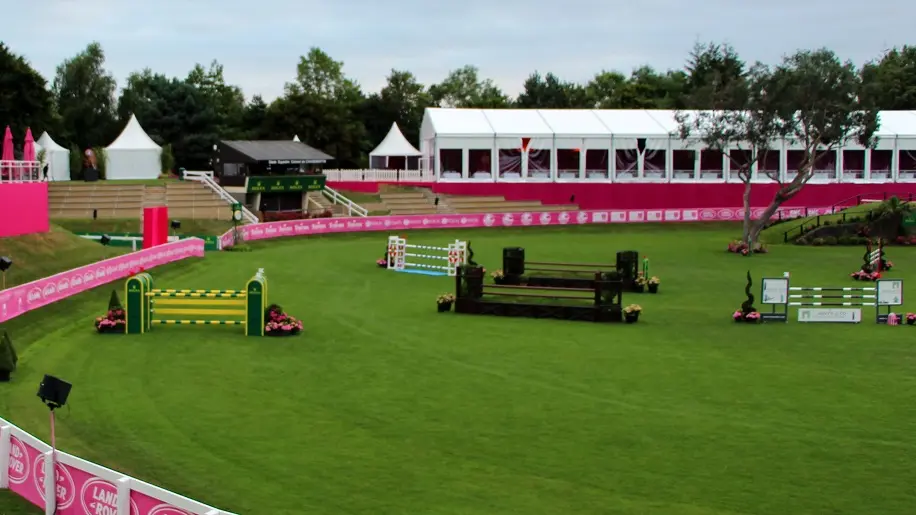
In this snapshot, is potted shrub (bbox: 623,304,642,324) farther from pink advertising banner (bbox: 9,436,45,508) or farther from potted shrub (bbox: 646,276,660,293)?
pink advertising banner (bbox: 9,436,45,508)

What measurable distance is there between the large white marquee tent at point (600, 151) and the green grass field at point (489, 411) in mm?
46121

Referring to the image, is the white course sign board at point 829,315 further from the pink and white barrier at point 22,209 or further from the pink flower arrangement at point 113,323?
the pink and white barrier at point 22,209

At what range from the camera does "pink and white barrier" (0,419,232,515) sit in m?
11.0

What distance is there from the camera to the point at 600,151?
269ft

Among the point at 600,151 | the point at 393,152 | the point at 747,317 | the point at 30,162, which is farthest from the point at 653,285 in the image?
the point at 393,152

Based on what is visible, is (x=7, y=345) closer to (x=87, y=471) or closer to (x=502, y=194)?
(x=87, y=471)

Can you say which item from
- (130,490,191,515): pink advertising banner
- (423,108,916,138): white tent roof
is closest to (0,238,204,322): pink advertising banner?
(130,490,191,515): pink advertising banner

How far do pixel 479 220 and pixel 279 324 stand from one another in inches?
1565

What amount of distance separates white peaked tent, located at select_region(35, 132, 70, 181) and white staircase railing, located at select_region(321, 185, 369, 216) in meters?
17.7

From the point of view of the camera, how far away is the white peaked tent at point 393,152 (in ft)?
279

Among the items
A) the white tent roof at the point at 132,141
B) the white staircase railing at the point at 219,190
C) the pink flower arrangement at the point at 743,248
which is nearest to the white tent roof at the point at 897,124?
the pink flower arrangement at the point at 743,248

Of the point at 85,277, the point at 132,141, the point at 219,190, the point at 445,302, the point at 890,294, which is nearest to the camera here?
the point at 890,294

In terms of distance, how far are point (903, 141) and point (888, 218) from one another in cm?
2348

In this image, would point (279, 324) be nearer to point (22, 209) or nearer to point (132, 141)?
point (22, 209)
